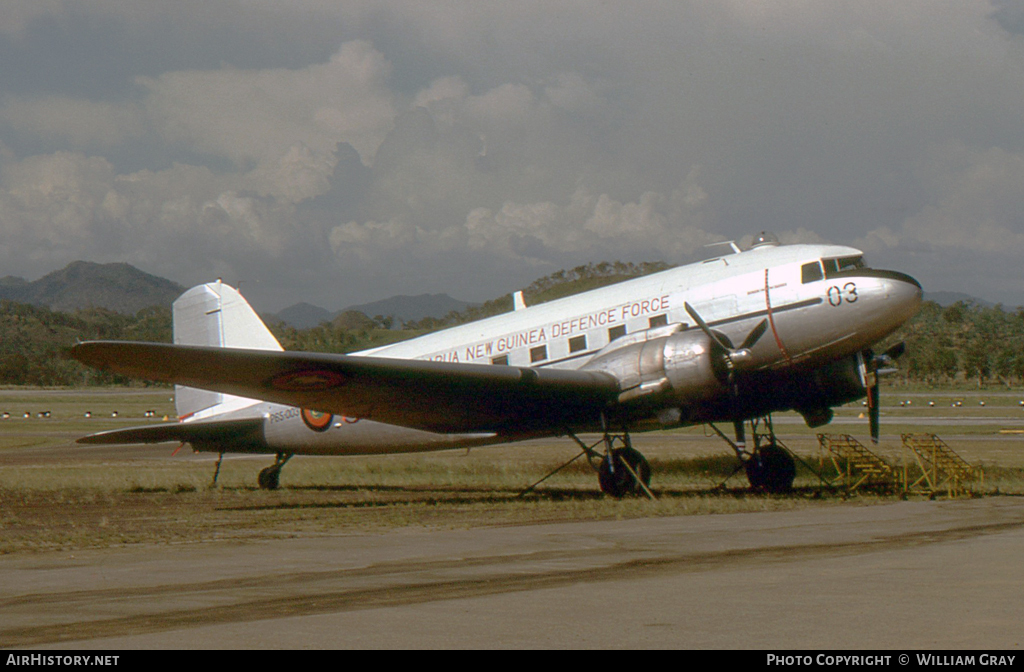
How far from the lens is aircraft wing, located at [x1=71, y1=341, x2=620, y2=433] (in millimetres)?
14305

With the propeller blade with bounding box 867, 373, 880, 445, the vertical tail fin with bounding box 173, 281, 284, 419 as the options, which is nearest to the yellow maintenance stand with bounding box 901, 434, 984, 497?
the propeller blade with bounding box 867, 373, 880, 445

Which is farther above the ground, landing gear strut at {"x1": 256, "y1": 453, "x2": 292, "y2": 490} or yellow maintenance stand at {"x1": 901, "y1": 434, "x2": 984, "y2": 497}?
landing gear strut at {"x1": 256, "y1": 453, "x2": 292, "y2": 490}

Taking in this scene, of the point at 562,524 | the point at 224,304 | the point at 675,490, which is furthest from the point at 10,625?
the point at 224,304

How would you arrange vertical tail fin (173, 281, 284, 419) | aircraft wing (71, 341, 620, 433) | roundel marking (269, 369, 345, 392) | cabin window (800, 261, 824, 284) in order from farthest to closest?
vertical tail fin (173, 281, 284, 419)
cabin window (800, 261, 824, 284)
roundel marking (269, 369, 345, 392)
aircraft wing (71, 341, 620, 433)

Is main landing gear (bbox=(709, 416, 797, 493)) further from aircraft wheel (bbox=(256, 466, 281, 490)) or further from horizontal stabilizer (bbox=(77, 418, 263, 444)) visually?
horizontal stabilizer (bbox=(77, 418, 263, 444))

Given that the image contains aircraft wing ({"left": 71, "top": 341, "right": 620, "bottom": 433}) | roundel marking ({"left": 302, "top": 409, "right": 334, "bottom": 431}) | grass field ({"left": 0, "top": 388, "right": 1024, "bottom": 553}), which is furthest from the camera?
roundel marking ({"left": 302, "top": 409, "right": 334, "bottom": 431})

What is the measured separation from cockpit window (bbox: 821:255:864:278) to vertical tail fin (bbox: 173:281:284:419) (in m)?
12.1

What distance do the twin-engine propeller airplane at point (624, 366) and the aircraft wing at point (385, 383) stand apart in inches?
1.3

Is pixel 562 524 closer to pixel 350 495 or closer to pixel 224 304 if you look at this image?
pixel 350 495

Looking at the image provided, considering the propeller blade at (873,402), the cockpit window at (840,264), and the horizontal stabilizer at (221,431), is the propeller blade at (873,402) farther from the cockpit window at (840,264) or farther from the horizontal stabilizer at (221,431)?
the horizontal stabilizer at (221,431)

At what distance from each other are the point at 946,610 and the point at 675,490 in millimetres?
12812

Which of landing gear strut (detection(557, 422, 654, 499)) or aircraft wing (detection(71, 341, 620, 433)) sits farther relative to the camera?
landing gear strut (detection(557, 422, 654, 499))

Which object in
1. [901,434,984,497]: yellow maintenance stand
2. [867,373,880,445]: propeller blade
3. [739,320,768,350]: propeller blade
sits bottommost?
[901,434,984,497]: yellow maintenance stand

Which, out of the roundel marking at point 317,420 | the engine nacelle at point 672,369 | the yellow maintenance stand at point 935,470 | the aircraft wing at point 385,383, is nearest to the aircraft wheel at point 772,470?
the yellow maintenance stand at point 935,470
